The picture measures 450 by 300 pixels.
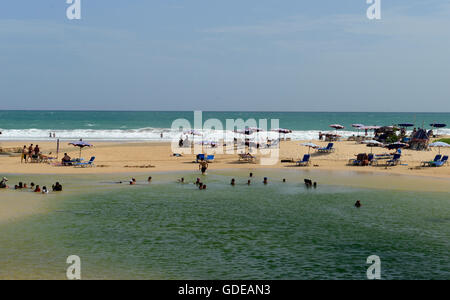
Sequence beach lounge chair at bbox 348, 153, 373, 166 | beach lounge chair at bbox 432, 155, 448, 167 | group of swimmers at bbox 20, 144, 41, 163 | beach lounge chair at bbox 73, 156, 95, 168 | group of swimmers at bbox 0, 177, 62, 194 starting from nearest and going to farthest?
group of swimmers at bbox 0, 177, 62, 194, beach lounge chair at bbox 432, 155, 448, 167, beach lounge chair at bbox 73, 156, 95, 168, beach lounge chair at bbox 348, 153, 373, 166, group of swimmers at bbox 20, 144, 41, 163

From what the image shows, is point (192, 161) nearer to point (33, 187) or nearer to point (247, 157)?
point (247, 157)

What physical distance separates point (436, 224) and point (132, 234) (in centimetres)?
1232

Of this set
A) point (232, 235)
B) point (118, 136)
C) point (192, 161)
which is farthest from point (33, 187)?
point (118, 136)

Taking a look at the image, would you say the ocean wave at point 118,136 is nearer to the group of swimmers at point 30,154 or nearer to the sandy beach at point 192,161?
the sandy beach at point 192,161

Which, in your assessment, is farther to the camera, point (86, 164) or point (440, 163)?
point (86, 164)

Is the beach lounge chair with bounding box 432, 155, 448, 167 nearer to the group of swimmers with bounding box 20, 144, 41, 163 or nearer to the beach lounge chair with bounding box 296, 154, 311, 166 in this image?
the beach lounge chair with bounding box 296, 154, 311, 166

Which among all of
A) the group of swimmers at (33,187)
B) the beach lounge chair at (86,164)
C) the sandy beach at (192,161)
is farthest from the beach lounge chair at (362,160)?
the group of swimmers at (33,187)

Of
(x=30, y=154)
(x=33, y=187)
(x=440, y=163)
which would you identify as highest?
(x=30, y=154)

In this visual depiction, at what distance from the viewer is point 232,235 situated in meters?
17.0

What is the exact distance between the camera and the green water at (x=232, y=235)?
13.4m

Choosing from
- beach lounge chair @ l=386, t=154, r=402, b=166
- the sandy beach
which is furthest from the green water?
beach lounge chair @ l=386, t=154, r=402, b=166

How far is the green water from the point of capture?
13.4 meters
